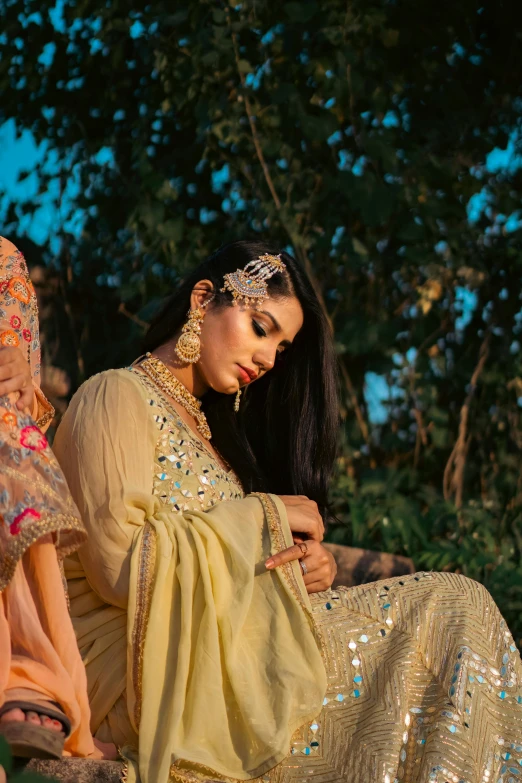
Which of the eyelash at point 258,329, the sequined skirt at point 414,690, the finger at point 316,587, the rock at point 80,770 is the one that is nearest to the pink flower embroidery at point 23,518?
the rock at point 80,770

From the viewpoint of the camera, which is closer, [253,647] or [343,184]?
[253,647]

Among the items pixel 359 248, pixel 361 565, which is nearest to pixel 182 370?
pixel 361 565

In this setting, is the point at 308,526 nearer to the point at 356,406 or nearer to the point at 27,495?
the point at 27,495

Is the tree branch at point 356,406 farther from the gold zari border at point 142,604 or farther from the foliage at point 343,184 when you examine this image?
the gold zari border at point 142,604

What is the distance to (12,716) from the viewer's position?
233 centimetres

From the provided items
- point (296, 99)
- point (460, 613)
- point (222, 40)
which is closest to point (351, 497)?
point (296, 99)

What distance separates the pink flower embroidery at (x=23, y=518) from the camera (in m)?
2.46

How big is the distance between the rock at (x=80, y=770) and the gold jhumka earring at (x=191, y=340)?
1.34 meters

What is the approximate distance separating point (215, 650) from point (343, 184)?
3.74 meters

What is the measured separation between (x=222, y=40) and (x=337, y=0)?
2.11 feet

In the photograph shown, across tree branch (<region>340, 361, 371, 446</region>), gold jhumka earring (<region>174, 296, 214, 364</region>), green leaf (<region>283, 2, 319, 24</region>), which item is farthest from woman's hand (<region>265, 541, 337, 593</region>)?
green leaf (<region>283, 2, 319, 24</region>)

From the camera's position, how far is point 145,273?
605 centimetres

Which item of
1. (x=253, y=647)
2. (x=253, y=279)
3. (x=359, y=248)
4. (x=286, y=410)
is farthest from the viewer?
(x=359, y=248)

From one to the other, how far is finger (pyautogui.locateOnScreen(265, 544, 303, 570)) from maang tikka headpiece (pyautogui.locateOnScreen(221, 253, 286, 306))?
2.87ft
